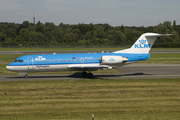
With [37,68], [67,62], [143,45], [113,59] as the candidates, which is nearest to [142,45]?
[143,45]

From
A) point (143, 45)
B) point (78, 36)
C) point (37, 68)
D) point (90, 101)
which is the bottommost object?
point (90, 101)

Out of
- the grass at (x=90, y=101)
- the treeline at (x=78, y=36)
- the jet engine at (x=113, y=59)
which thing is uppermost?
the treeline at (x=78, y=36)

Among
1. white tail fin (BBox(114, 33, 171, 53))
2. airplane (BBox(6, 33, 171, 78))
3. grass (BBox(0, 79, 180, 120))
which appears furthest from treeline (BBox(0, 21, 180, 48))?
grass (BBox(0, 79, 180, 120))

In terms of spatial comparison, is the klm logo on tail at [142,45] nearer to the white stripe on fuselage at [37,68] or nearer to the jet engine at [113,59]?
the jet engine at [113,59]

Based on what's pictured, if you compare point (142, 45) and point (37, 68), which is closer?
point (37, 68)

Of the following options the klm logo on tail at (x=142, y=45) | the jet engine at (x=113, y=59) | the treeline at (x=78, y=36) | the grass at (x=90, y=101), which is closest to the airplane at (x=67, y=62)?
the jet engine at (x=113, y=59)

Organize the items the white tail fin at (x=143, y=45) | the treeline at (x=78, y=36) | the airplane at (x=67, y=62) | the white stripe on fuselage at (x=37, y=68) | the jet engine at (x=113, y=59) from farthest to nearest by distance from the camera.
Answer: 1. the treeline at (x=78, y=36)
2. the white tail fin at (x=143, y=45)
3. the jet engine at (x=113, y=59)
4. the airplane at (x=67, y=62)
5. the white stripe on fuselage at (x=37, y=68)

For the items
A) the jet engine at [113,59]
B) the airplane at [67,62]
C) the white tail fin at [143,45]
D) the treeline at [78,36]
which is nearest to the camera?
the airplane at [67,62]

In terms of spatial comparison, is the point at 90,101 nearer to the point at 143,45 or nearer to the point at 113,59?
the point at 113,59

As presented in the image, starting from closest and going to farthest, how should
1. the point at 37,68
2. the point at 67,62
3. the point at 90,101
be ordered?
the point at 90,101, the point at 37,68, the point at 67,62

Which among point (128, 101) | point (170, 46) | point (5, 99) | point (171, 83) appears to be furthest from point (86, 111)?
→ point (170, 46)

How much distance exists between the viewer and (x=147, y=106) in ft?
51.3

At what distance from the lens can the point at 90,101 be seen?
675 inches

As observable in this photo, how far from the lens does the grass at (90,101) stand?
45.2 feet
